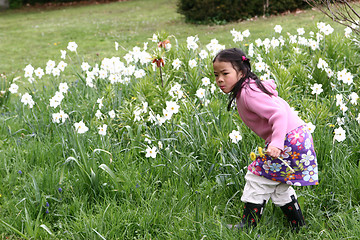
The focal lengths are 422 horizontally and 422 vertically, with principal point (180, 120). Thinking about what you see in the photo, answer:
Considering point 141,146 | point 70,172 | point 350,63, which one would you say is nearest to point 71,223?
point 70,172

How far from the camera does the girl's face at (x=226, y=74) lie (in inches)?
93.4

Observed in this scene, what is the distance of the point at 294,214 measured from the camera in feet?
7.96

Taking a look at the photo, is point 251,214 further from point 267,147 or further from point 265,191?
point 267,147

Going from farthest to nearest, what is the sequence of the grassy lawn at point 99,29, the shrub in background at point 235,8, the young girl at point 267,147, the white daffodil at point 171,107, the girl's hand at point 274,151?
the shrub in background at point 235,8
the grassy lawn at point 99,29
the white daffodil at point 171,107
the young girl at point 267,147
the girl's hand at point 274,151

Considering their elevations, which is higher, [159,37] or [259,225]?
[159,37]

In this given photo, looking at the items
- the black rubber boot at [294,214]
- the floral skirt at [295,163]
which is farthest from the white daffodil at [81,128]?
the black rubber boot at [294,214]

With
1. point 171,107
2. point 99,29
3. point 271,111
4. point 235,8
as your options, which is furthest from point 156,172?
point 99,29

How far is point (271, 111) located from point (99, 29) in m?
9.54

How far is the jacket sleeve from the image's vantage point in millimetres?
2166

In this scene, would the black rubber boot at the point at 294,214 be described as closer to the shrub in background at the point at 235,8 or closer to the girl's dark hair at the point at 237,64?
the girl's dark hair at the point at 237,64

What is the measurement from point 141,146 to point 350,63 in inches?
102

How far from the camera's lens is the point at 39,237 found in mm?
2582

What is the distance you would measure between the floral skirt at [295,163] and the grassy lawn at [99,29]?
15.9ft

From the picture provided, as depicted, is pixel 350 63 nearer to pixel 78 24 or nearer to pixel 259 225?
pixel 259 225
